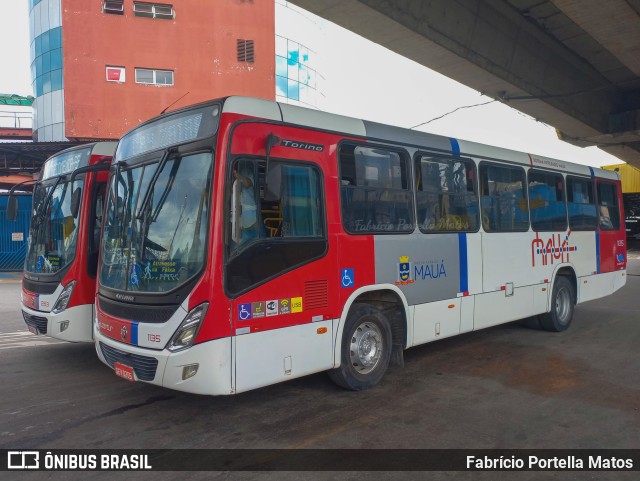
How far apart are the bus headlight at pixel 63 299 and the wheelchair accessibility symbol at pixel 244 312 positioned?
3388mm

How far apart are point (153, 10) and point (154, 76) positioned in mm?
3846

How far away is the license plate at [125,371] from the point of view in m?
4.67

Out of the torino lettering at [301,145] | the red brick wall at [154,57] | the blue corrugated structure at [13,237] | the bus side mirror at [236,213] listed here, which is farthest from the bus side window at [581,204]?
the red brick wall at [154,57]

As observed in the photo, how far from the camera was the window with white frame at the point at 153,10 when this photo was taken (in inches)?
1112

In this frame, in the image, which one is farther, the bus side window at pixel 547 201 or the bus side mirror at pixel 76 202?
the bus side window at pixel 547 201

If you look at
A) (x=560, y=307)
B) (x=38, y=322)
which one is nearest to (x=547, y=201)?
(x=560, y=307)

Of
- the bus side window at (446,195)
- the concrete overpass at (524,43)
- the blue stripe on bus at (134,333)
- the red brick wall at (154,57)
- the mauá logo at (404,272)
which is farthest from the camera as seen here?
the red brick wall at (154,57)

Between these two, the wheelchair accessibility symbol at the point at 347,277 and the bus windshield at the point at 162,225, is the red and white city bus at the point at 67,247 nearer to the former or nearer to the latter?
the bus windshield at the point at 162,225

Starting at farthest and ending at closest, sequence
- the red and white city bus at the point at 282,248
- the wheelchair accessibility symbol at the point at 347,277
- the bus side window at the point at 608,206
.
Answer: the bus side window at the point at 608,206, the wheelchair accessibility symbol at the point at 347,277, the red and white city bus at the point at 282,248

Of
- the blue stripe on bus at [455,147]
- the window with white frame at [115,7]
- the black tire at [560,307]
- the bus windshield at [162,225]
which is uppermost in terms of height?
the window with white frame at [115,7]

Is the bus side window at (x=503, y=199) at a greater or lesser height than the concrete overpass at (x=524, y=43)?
lesser

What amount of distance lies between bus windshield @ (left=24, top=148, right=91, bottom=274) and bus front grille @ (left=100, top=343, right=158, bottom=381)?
8.01 ft

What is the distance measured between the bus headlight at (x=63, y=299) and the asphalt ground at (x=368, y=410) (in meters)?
0.91

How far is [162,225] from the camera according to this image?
471 centimetres
